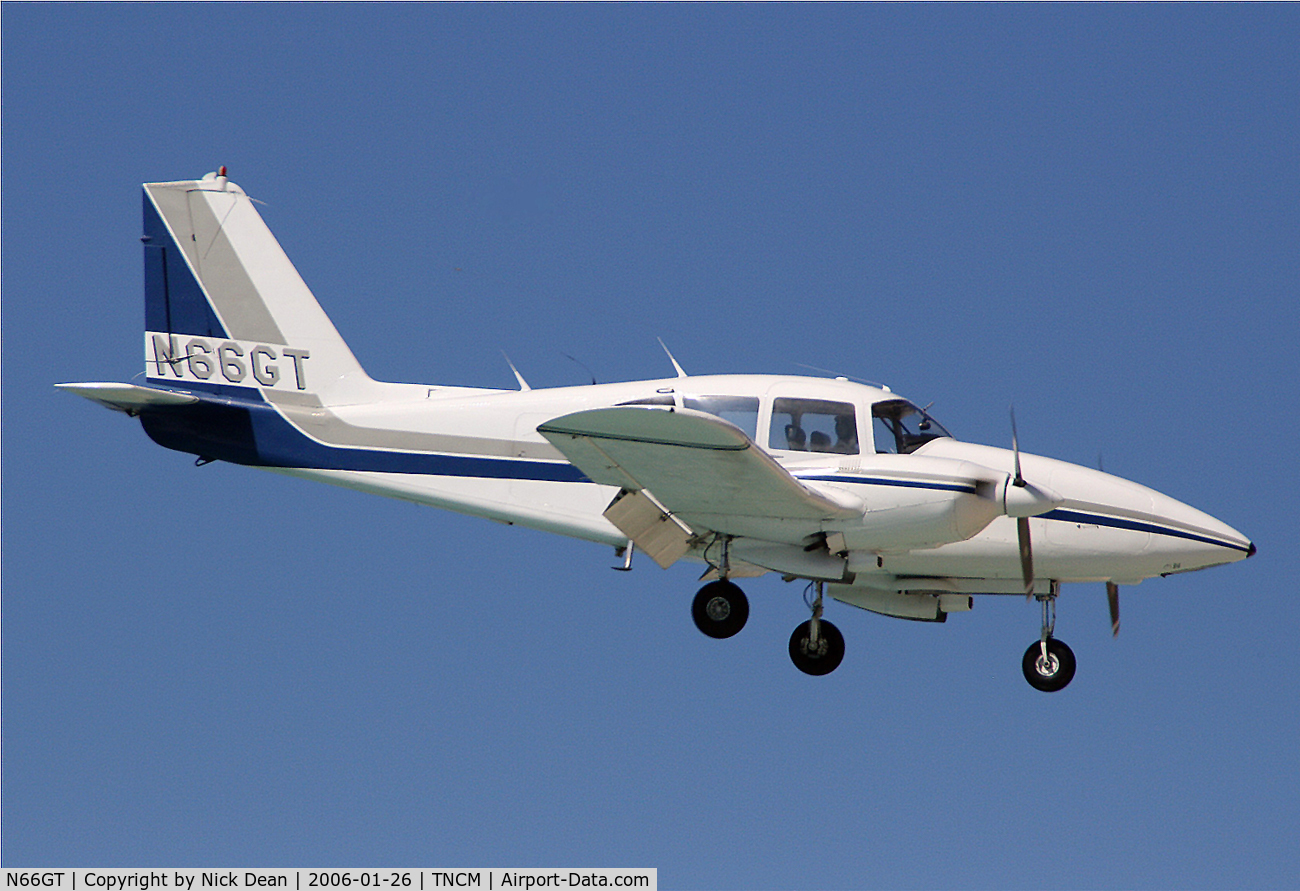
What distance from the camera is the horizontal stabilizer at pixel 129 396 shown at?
722 inches

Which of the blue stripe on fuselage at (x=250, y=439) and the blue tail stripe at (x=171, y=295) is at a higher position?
the blue tail stripe at (x=171, y=295)

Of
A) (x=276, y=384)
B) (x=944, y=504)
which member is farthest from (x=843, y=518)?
(x=276, y=384)

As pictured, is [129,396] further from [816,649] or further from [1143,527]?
[1143,527]

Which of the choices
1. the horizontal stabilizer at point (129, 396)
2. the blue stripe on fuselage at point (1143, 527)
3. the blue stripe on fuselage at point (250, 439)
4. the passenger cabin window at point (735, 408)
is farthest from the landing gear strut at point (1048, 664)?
the horizontal stabilizer at point (129, 396)

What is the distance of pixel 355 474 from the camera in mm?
19125

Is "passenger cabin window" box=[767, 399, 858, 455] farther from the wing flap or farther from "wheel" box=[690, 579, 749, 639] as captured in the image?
"wheel" box=[690, 579, 749, 639]

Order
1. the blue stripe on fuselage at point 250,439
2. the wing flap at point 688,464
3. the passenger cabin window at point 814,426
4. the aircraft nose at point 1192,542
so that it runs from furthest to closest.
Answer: the blue stripe on fuselage at point 250,439
the aircraft nose at point 1192,542
the passenger cabin window at point 814,426
the wing flap at point 688,464

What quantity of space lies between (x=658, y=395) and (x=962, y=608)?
187 inches

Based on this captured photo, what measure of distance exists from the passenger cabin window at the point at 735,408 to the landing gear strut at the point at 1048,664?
4318 mm

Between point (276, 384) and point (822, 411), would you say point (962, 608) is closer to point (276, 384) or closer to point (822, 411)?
point (822, 411)

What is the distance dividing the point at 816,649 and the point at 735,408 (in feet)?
10.2

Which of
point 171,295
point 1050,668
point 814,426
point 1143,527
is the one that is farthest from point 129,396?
point 1143,527

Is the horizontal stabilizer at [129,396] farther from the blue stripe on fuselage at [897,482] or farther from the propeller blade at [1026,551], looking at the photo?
the propeller blade at [1026,551]

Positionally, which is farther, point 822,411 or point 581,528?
point 581,528
